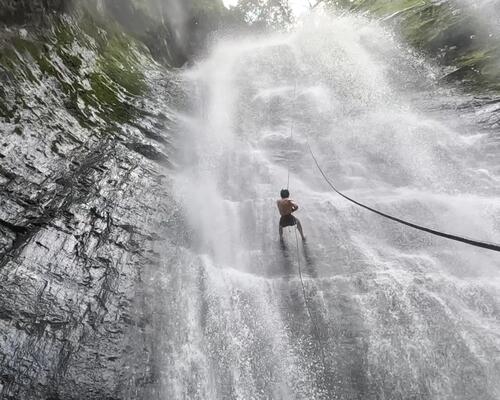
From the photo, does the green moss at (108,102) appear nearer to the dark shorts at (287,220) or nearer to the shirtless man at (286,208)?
the shirtless man at (286,208)

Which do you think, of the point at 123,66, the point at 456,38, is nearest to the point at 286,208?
the point at 123,66

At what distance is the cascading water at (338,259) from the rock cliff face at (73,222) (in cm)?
64

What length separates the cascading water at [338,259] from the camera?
577 centimetres

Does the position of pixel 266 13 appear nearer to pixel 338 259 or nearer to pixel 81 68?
pixel 81 68

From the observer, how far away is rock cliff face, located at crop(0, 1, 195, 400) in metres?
5.20

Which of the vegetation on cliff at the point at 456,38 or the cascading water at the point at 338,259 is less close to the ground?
the vegetation on cliff at the point at 456,38

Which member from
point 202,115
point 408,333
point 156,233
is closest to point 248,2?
point 202,115

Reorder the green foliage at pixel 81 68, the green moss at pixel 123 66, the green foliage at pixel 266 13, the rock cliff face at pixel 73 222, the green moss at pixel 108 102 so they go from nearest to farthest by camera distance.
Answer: the rock cliff face at pixel 73 222, the green foliage at pixel 81 68, the green moss at pixel 108 102, the green moss at pixel 123 66, the green foliage at pixel 266 13

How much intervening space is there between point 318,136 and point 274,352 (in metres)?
8.88

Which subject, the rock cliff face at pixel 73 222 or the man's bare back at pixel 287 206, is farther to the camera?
the man's bare back at pixel 287 206

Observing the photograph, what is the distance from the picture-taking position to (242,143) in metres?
13.1

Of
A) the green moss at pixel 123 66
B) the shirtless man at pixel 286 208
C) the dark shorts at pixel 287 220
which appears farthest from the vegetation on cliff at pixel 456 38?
the green moss at pixel 123 66

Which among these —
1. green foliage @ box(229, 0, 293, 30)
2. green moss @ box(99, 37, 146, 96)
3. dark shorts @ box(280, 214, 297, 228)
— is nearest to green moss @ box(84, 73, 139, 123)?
green moss @ box(99, 37, 146, 96)

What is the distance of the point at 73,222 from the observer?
6.91 metres
